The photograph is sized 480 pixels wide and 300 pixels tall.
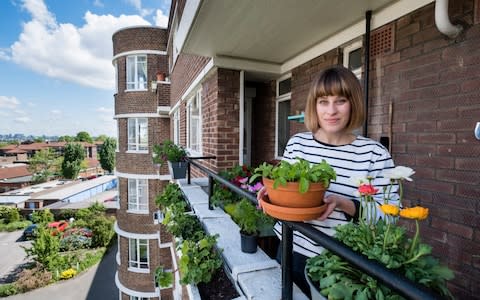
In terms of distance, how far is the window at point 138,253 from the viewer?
10.1 meters

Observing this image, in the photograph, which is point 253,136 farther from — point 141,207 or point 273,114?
point 141,207

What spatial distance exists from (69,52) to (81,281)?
32.2 m

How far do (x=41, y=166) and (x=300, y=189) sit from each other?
162 feet

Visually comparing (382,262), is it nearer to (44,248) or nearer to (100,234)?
(44,248)

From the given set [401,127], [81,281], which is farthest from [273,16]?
[81,281]

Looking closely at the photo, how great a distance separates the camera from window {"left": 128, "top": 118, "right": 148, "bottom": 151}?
10461mm

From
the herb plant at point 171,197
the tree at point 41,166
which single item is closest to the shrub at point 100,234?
the herb plant at point 171,197

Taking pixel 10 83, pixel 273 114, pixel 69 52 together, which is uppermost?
pixel 69 52

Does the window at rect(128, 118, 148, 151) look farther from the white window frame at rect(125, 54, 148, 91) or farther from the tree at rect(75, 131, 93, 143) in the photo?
the tree at rect(75, 131, 93, 143)

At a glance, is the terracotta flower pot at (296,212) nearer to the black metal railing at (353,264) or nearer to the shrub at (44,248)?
the black metal railing at (353,264)

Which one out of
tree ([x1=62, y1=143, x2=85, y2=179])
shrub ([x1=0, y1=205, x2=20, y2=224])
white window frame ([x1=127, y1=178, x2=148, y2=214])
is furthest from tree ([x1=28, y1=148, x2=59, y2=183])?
white window frame ([x1=127, y1=178, x2=148, y2=214])

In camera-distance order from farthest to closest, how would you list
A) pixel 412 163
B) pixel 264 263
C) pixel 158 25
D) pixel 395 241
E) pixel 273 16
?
pixel 158 25 → pixel 273 16 → pixel 412 163 → pixel 264 263 → pixel 395 241

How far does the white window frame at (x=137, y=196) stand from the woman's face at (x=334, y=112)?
33.8 feet

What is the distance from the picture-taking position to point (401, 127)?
1.81 meters
